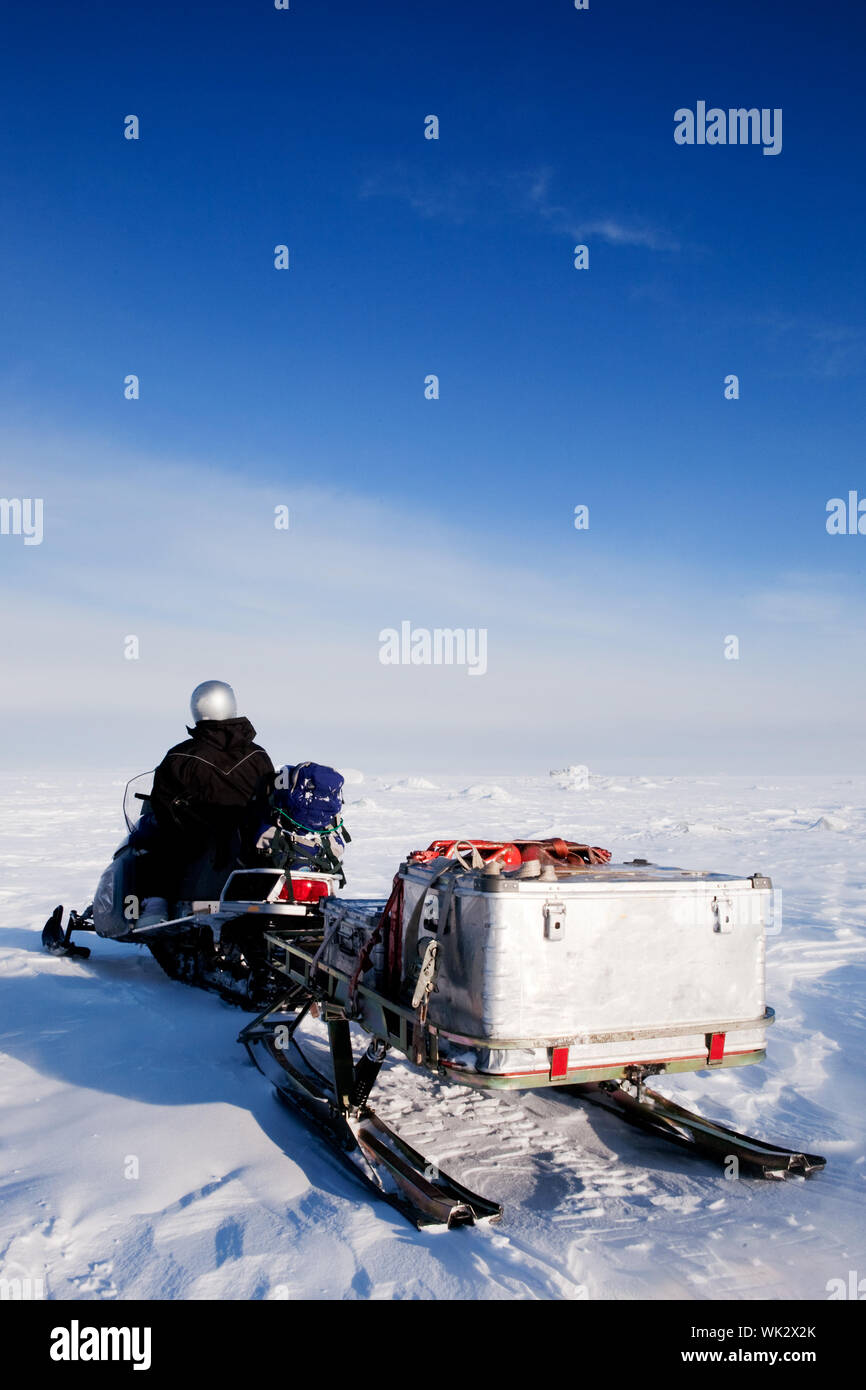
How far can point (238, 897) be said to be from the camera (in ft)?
20.5

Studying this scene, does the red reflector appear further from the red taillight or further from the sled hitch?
the sled hitch

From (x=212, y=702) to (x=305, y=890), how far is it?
6.51 feet

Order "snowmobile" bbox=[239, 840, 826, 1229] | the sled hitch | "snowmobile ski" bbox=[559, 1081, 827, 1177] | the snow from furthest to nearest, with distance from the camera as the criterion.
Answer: the sled hitch, "snowmobile ski" bbox=[559, 1081, 827, 1177], "snowmobile" bbox=[239, 840, 826, 1229], the snow

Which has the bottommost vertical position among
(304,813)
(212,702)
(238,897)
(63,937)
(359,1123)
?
(359,1123)

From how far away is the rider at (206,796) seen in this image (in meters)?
6.84

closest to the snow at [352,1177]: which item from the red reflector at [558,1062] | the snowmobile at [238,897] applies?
the snowmobile at [238,897]

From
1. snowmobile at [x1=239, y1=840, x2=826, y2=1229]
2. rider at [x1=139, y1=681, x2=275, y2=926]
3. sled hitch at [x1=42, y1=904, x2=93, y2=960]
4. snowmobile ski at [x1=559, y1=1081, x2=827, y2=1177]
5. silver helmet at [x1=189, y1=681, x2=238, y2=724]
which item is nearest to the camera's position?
snowmobile at [x1=239, y1=840, x2=826, y2=1229]

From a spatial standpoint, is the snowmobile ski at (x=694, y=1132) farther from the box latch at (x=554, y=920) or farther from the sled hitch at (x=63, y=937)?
the sled hitch at (x=63, y=937)

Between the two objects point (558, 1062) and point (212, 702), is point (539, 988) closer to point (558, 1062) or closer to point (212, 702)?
point (558, 1062)

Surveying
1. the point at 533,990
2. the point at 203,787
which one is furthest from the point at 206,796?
the point at 533,990

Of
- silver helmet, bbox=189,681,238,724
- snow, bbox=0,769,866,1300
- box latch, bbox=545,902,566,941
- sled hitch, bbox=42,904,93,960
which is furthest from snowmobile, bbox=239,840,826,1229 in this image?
sled hitch, bbox=42,904,93,960

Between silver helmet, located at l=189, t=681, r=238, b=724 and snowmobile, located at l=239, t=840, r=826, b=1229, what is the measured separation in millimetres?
3195

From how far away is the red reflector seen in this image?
11.4 ft
